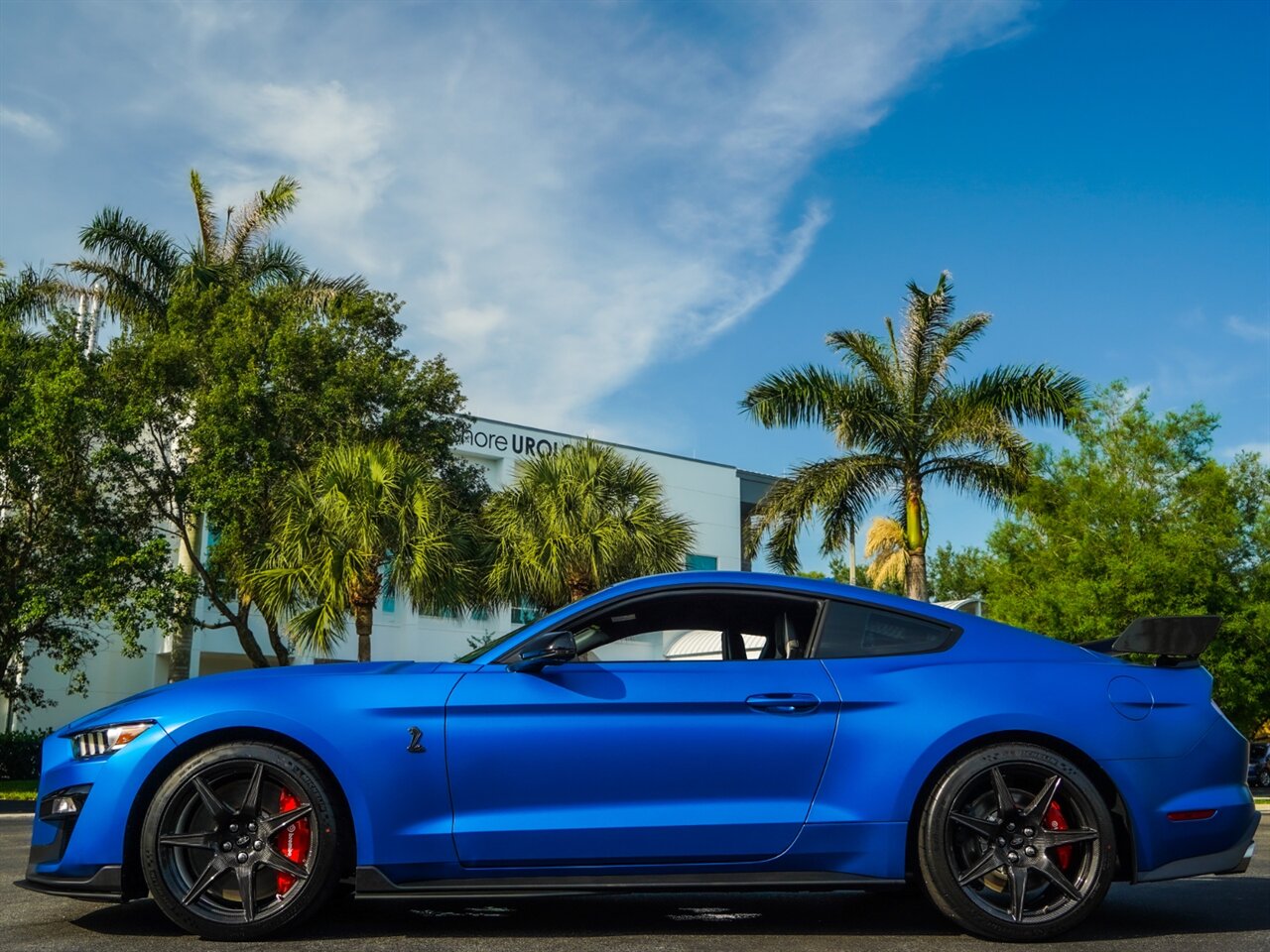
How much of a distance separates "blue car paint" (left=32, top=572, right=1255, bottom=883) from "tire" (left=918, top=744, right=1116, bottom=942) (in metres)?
0.10

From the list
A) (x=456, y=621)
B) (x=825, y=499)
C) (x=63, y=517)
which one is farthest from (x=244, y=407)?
(x=825, y=499)

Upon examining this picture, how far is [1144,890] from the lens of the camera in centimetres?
619

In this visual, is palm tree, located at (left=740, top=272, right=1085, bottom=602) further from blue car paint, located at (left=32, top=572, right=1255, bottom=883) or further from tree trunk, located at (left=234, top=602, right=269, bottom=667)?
blue car paint, located at (left=32, top=572, right=1255, bottom=883)

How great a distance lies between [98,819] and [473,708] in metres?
1.37

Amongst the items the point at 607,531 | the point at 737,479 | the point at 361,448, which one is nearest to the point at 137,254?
the point at 361,448

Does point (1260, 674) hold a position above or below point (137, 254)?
below

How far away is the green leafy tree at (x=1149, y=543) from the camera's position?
83.1ft

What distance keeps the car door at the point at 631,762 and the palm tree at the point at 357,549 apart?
1672 centimetres

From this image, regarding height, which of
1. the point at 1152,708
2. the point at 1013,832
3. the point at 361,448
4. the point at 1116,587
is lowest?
the point at 1013,832

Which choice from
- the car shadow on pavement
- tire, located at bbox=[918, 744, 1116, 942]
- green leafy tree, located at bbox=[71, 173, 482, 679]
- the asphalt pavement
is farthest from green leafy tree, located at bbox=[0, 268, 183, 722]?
tire, located at bbox=[918, 744, 1116, 942]

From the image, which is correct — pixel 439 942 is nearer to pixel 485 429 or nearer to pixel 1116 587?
pixel 1116 587

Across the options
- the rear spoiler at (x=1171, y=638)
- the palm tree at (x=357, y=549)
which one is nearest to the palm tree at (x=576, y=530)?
the palm tree at (x=357, y=549)

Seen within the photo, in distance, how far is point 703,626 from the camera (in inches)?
196

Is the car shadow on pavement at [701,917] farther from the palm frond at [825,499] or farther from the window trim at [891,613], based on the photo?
the palm frond at [825,499]
